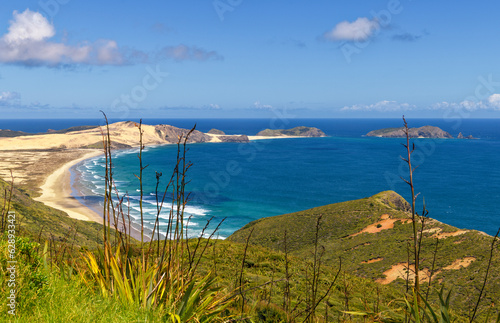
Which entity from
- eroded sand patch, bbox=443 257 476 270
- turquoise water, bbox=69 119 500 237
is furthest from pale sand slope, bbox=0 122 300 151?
eroded sand patch, bbox=443 257 476 270

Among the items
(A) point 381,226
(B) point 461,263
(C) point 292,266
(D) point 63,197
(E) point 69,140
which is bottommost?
(D) point 63,197

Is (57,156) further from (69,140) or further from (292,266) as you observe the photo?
(292,266)

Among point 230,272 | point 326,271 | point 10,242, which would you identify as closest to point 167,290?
point 10,242

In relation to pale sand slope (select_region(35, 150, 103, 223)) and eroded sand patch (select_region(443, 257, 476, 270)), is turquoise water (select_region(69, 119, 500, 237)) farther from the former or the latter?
eroded sand patch (select_region(443, 257, 476, 270))

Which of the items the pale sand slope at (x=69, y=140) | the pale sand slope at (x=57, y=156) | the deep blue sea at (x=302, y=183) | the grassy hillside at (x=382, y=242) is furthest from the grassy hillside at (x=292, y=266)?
the pale sand slope at (x=69, y=140)

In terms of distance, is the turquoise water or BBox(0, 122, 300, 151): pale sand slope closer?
the turquoise water

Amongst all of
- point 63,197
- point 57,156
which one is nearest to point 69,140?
point 57,156
